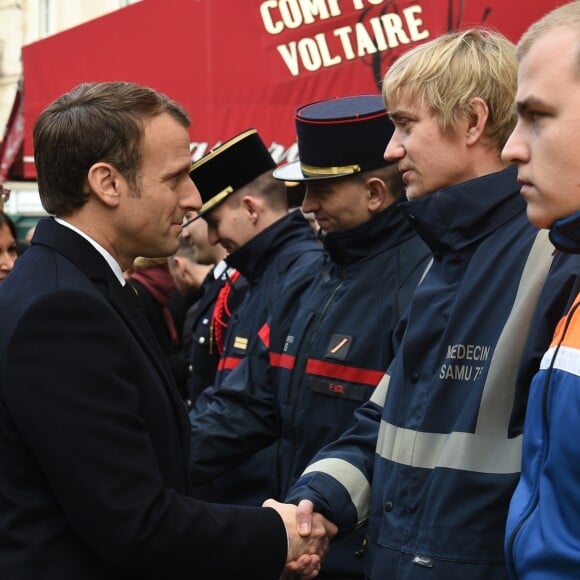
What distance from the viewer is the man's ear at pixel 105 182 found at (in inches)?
102

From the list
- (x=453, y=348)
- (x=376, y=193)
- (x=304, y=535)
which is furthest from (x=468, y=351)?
(x=376, y=193)

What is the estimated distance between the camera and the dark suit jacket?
2297mm

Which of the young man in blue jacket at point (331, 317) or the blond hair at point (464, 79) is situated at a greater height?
the blond hair at point (464, 79)

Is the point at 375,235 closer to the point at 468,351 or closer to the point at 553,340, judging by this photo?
the point at 468,351

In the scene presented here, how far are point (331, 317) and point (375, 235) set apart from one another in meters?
0.31

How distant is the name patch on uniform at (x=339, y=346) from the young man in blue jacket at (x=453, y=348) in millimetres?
479

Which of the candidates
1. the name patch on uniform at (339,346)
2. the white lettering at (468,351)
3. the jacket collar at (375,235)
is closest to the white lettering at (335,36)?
the jacket collar at (375,235)

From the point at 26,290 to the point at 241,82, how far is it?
5651mm

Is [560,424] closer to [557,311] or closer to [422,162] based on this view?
[557,311]

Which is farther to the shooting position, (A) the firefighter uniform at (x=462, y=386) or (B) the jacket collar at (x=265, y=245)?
(B) the jacket collar at (x=265, y=245)

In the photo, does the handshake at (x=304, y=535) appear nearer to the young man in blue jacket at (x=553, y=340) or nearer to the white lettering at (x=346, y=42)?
the young man in blue jacket at (x=553, y=340)

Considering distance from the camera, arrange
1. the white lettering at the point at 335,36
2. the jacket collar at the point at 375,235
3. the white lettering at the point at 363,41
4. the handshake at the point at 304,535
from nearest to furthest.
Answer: the handshake at the point at 304,535, the jacket collar at the point at 375,235, the white lettering at the point at 335,36, the white lettering at the point at 363,41

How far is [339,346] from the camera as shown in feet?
12.1

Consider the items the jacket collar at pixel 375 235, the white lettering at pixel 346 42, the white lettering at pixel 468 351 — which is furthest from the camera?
the white lettering at pixel 346 42
